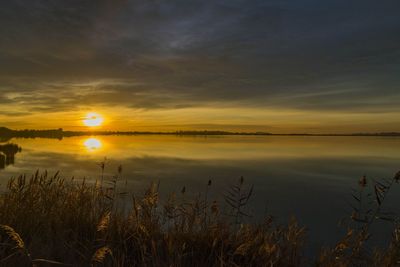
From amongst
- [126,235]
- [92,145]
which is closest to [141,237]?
[126,235]

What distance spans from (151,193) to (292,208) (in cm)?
Result: 976

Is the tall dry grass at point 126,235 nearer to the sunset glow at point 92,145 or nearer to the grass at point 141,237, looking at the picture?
the grass at point 141,237

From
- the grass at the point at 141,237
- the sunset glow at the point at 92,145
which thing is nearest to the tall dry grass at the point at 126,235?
the grass at the point at 141,237

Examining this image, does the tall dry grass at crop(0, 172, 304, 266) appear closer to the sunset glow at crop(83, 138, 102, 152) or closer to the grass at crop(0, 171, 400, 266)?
the grass at crop(0, 171, 400, 266)

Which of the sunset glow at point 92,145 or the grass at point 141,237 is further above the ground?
the grass at point 141,237

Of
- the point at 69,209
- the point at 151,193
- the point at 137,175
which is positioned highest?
the point at 151,193

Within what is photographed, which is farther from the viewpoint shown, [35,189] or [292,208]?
[292,208]

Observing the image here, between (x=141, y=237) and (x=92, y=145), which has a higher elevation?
(x=141, y=237)

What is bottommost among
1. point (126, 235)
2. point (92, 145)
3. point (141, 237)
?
point (92, 145)

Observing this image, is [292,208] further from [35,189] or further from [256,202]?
[35,189]

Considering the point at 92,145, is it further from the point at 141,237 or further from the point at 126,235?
the point at 141,237

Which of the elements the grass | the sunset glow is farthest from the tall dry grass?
the sunset glow

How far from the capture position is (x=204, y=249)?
5.91 meters

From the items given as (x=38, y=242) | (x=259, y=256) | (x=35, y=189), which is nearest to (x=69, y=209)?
(x=35, y=189)
